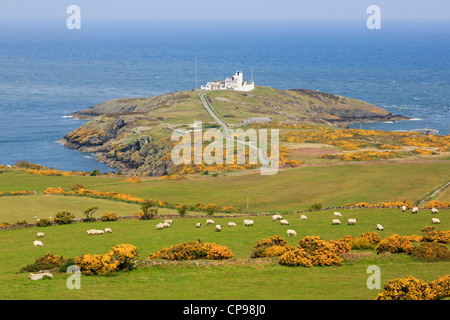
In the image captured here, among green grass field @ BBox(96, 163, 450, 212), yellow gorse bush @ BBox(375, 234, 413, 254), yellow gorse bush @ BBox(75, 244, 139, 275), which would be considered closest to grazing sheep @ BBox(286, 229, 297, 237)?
yellow gorse bush @ BBox(375, 234, 413, 254)

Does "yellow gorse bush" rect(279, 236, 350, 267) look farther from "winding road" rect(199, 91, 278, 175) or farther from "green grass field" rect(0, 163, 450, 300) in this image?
"winding road" rect(199, 91, 278, 175)

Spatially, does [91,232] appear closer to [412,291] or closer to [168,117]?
[412,291]

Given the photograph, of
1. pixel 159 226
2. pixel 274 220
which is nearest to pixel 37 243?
pixel 159 226

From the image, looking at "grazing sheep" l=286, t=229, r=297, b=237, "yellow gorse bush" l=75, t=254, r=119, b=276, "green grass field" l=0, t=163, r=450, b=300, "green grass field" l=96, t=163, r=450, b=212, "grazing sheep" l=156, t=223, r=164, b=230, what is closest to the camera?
"green grass field" l=0, t=163, r=450, b=300

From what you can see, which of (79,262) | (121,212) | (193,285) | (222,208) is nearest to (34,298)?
(79,262)

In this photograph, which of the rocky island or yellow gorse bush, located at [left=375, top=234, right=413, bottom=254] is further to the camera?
the rocky island

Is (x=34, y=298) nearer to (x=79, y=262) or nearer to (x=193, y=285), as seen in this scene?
(x=79, y=262)

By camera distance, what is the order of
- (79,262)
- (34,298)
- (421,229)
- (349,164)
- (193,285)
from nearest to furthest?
1. (34,298)
2. (193,285)
3. (79,262)
4. (421,229)
5. (349,164)

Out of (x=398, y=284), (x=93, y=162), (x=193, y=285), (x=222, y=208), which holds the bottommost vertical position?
(x=93, y=162)

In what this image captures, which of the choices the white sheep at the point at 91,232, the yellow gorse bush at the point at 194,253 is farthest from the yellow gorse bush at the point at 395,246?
the white sheep at the point at 91,232
